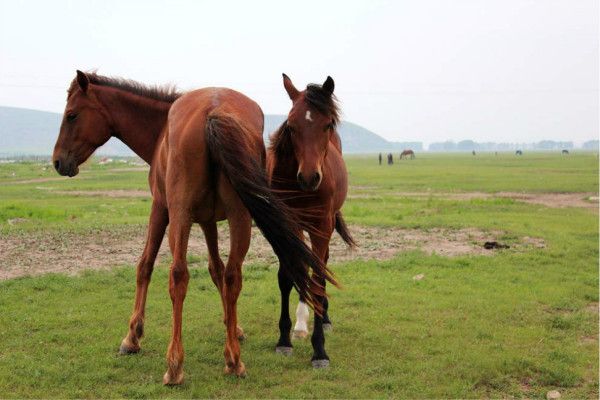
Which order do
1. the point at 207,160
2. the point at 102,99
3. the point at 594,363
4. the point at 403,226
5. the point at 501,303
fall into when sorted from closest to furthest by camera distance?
the point at 207,160 < the point at 594,363 < the point at 102,99 < the point at 501,303 < the point at 403,226

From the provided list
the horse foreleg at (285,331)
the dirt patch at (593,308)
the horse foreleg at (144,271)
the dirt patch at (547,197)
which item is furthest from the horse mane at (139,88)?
the dirt patch at (547,197)

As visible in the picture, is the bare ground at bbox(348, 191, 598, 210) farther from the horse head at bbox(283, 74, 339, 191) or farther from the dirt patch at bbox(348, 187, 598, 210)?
the horse head at bbox(283, 74, 339, 191)

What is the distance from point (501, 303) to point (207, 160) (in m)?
4.79

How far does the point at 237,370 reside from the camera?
495 centimetres

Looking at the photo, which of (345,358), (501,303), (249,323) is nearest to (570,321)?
(501,303)

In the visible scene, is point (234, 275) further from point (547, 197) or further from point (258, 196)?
point (547, 197)

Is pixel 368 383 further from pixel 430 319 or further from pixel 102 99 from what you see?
pixel 102 99

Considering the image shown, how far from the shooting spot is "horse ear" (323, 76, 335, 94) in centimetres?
502

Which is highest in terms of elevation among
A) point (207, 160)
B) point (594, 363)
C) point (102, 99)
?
point (102, 99)

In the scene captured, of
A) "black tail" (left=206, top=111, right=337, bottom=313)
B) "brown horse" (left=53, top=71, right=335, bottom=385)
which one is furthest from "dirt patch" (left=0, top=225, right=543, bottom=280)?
"black tail" (left=206, top=111, right=337, bottom=313)

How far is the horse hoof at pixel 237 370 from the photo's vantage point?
16.2 ft

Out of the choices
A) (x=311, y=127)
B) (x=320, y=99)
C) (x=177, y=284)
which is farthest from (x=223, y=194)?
(x=320, y=99)

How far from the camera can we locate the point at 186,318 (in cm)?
676

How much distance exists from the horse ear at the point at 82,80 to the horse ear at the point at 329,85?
248 centimetres
